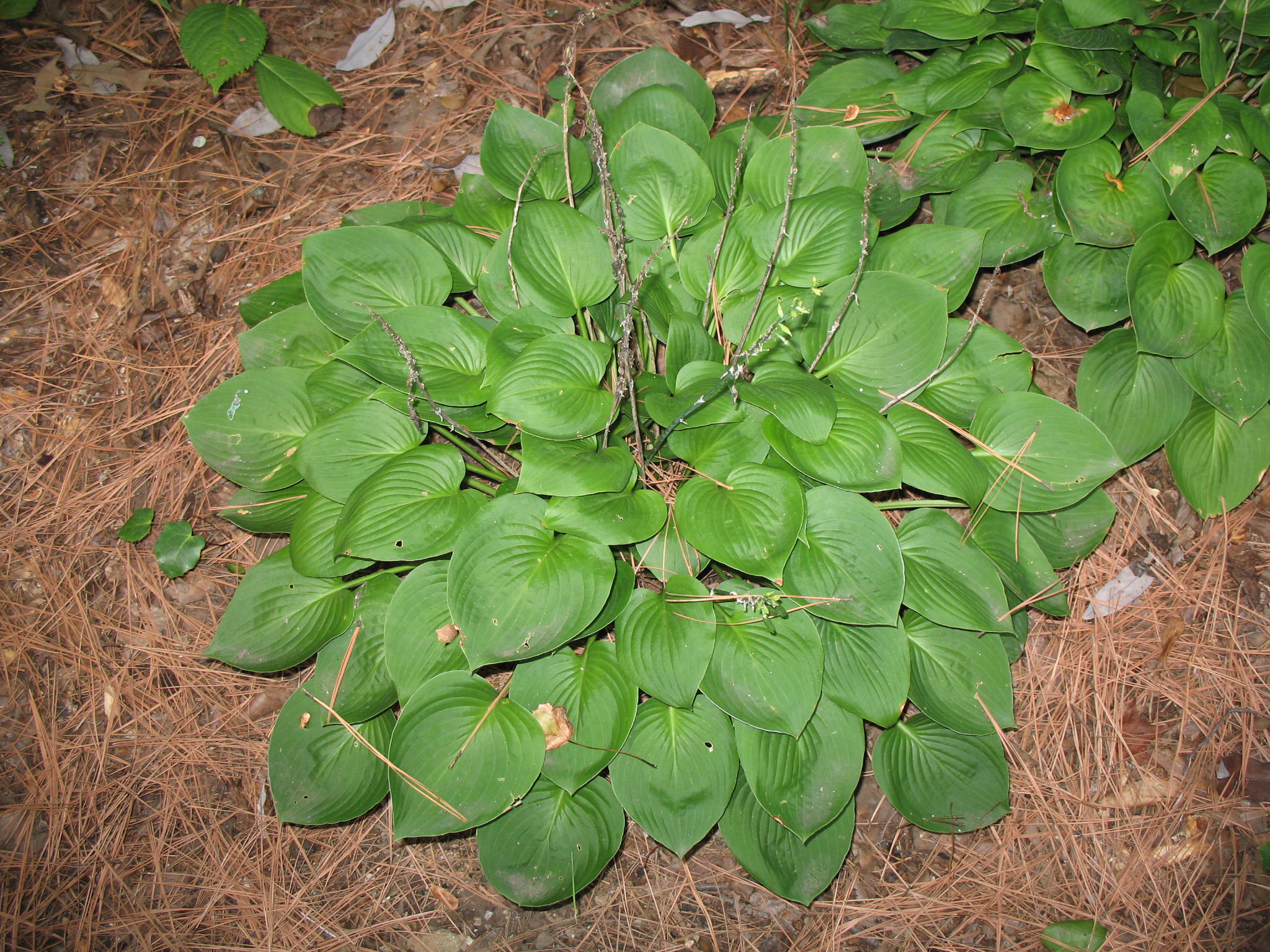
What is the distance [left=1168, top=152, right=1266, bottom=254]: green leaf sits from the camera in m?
2.17

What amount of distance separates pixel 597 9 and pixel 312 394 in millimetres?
2085

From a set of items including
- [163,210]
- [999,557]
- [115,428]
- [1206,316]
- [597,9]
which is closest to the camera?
[999,557]

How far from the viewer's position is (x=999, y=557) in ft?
6.84

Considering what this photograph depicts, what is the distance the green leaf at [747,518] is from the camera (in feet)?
6.00

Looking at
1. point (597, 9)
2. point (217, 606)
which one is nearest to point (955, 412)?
point (597, 9)

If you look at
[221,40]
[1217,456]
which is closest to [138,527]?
[221,40]

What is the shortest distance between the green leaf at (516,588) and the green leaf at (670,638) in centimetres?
16

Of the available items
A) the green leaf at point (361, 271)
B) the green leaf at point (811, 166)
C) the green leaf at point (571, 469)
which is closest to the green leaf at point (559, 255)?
the green leaf at point (361, 271)

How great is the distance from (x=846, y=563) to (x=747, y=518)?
294 mm

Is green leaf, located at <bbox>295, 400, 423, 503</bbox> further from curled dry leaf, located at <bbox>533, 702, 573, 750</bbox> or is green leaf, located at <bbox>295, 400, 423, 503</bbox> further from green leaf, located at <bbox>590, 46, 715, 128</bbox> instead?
green leaf, located at <bbox>590, 46, 715, 128</bbox>

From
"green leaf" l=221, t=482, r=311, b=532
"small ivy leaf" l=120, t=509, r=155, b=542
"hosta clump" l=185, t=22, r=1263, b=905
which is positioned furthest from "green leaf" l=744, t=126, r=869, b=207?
"small ivy leaf" l=120, t=509, r=155, b=542

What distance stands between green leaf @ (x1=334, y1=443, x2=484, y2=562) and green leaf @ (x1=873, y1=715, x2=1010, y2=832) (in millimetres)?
1412

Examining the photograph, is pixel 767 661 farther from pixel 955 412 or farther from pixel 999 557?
pixel 955 412

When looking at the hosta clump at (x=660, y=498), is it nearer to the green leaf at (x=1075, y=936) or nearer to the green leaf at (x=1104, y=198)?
the green leaf at (x=1104, y=198)
